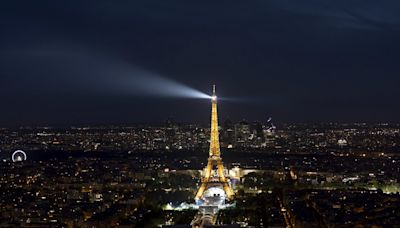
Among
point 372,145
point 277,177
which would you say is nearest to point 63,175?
point 277,177

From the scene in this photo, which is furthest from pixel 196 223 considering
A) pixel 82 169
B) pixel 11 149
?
pixel 11 149

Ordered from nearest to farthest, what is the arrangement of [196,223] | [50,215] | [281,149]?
[196,223] < [50,215] < [281,149]

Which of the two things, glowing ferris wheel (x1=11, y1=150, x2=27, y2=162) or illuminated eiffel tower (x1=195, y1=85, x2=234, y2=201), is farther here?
glowing ferris wheel (x1=11, y1=150, x2=27, y2=162)

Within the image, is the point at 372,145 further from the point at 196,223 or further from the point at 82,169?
the point at 196,223

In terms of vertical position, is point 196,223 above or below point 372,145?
below

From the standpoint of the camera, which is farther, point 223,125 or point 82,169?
point 223,125

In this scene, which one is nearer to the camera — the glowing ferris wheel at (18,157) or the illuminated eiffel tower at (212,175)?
Answer: the illuminated eiffel tower at (212,175)

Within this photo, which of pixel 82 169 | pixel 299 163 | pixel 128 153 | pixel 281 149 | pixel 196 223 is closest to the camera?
pixel 196 223

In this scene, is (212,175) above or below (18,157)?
below

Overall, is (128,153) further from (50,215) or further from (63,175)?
(50,215)

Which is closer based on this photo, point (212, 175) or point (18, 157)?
point (212, 175)
